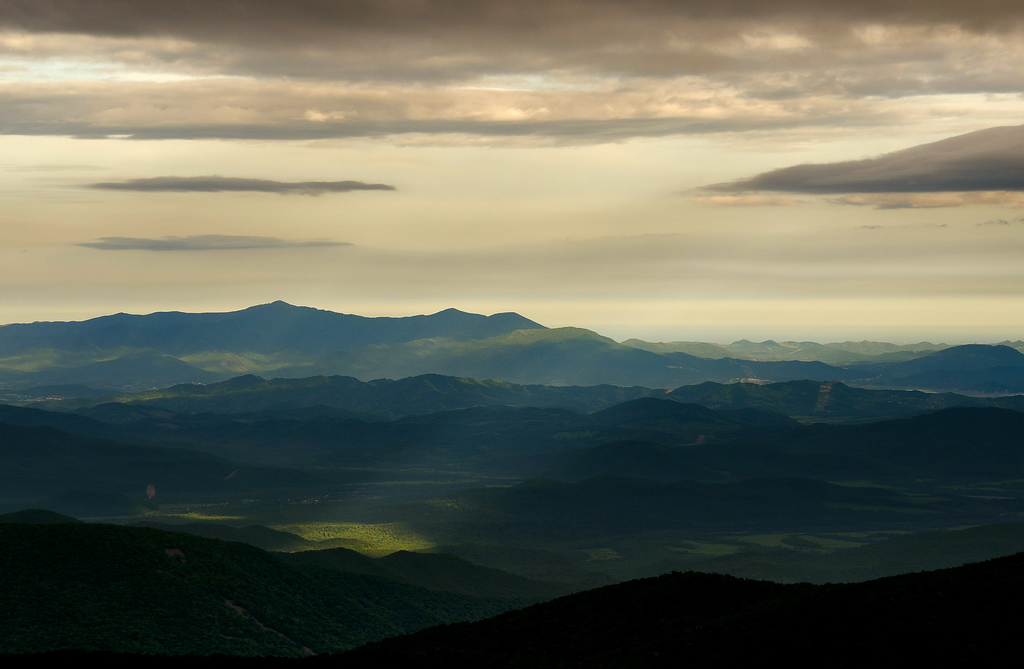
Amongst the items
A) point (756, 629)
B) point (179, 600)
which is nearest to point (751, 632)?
point (756, 629)

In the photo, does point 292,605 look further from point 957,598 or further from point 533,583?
point 957,598

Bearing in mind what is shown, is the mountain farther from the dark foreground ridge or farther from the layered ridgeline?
the layered ridgeline

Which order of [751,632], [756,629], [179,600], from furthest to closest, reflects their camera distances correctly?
[179,600], [756,629], [751,632]

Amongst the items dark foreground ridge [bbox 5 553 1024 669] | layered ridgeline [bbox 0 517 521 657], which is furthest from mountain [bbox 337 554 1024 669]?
layered ridgeline [bbox 0 517 521 657]

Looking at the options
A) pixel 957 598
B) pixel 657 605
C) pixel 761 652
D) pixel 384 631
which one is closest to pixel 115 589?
pixel 384 631

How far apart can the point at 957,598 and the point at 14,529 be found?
4268 inches

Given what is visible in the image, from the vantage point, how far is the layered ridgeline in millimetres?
101125

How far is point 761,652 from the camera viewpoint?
61.4 meters

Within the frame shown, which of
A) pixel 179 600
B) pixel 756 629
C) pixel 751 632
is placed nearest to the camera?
pixel 751 632

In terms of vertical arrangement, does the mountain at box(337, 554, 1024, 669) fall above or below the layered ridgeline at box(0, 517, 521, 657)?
above

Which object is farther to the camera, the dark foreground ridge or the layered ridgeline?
the layered ridgeline

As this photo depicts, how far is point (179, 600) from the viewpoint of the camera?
113 metres

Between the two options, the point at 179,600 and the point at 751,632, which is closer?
the point at 751,632

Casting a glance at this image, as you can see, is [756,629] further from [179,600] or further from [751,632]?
[179,600]
